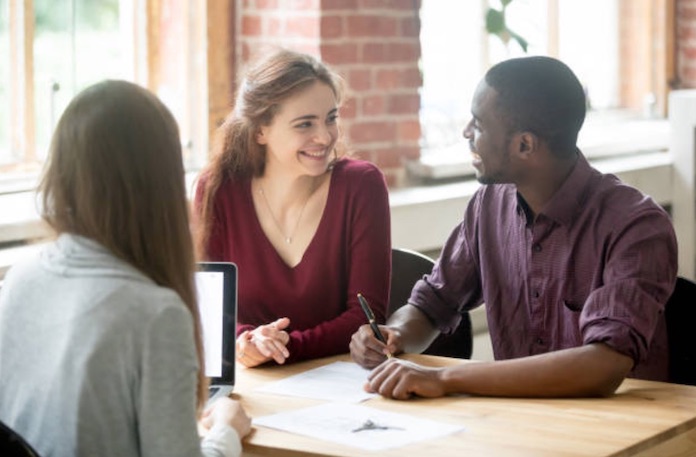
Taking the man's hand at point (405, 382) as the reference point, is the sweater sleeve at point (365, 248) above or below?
above

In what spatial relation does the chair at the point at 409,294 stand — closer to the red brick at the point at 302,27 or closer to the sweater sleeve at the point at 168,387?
the red brick at the point at 302,27

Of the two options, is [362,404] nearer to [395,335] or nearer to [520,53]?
[395,335]

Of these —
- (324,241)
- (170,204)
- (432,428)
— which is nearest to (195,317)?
(170,204)

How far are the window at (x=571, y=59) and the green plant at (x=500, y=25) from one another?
0.05 meters

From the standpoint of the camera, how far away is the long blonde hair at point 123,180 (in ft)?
5.43

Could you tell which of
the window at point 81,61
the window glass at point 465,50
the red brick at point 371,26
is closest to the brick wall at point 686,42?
the window glass at point 465,50

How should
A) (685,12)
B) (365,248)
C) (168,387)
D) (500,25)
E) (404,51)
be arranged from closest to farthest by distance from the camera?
1. (168,387)
2. (365,248)
3. (404,51)
4. (500,25)
5. (685,12)

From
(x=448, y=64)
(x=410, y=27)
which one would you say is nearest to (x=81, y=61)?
(x=410, y=27)

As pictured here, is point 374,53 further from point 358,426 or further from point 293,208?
point 358,426

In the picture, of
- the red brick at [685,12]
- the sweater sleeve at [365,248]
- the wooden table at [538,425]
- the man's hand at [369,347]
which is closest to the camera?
the wooden table at [538,425]

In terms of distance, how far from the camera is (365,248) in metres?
2.82

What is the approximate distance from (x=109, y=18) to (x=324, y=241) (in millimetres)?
1195

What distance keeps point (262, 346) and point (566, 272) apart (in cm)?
61

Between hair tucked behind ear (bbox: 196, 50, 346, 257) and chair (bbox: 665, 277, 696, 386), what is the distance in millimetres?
885
